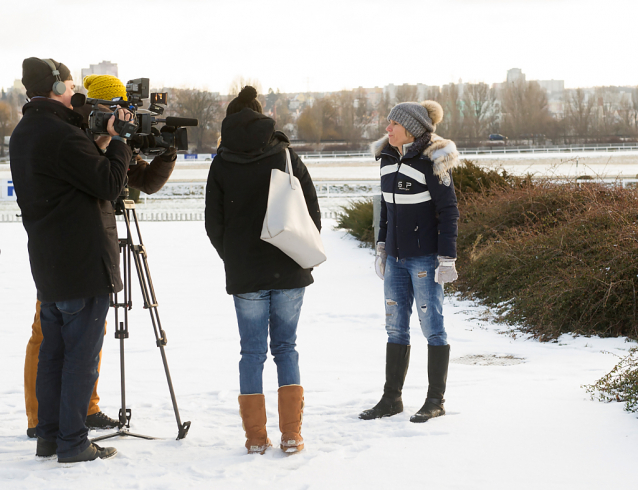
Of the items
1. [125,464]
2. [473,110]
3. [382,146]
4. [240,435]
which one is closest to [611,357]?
[382,146]

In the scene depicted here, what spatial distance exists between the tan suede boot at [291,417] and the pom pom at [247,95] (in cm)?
152

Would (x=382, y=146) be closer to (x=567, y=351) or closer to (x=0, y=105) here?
(x=567, y=351)

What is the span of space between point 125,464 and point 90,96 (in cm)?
200

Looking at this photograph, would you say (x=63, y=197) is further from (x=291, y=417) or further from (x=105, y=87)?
(x=291, y=417)

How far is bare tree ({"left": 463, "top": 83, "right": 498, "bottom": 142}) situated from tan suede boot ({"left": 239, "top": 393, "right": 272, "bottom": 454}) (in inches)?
2876

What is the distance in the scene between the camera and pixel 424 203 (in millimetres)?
4098

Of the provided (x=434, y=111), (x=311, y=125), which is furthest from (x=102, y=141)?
(x=311, y=125)

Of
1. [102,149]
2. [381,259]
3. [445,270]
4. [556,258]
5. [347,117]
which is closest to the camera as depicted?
[102,149]

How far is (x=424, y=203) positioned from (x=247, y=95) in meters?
1.27

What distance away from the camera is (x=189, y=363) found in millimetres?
5746

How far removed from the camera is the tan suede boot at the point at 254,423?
11.5ft

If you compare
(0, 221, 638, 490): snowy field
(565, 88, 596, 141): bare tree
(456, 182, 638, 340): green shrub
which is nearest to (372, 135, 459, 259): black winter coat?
(0, 221, 638, 490): snowy field

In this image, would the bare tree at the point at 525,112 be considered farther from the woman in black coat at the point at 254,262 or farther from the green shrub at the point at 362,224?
the woman in black coat at the point at 254,262

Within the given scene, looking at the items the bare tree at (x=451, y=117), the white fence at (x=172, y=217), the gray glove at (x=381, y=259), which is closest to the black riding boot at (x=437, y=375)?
the gray glove at (x=381, y=259)
